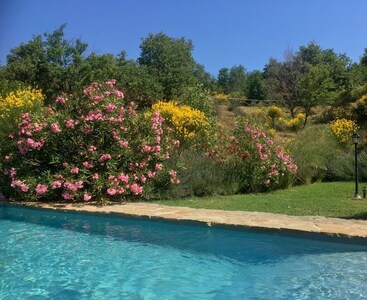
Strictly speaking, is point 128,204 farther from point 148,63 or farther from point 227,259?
point 148,63

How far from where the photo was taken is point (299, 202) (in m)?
10.1

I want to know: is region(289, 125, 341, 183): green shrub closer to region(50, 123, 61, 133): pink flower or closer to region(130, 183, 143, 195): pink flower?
region(130, 183, 143, 195): pink flower

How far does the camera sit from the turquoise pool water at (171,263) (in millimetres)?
5297

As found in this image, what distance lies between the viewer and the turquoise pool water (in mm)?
5297

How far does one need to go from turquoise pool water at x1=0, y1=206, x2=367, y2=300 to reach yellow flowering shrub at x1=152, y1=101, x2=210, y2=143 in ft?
21.4

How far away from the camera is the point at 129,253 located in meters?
6.89

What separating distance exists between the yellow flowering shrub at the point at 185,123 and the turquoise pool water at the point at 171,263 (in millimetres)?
6518

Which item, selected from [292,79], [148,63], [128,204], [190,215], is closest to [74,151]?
[128,204]

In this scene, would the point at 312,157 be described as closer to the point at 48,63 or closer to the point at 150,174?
the point at 150,174

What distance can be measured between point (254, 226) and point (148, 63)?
4937 cm

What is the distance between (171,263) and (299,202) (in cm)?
464

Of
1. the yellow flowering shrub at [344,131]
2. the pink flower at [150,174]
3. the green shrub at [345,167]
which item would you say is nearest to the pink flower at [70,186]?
the pink flower at [150,174]

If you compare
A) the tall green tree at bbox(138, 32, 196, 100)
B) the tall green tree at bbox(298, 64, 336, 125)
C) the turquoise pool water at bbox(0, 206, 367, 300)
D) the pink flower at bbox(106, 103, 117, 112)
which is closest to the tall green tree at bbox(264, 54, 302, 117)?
the tall green tree at bbox(298, 64, 336, 125)

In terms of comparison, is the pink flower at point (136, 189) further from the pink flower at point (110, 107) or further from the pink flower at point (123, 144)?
the pink flower at point (110, 107)
